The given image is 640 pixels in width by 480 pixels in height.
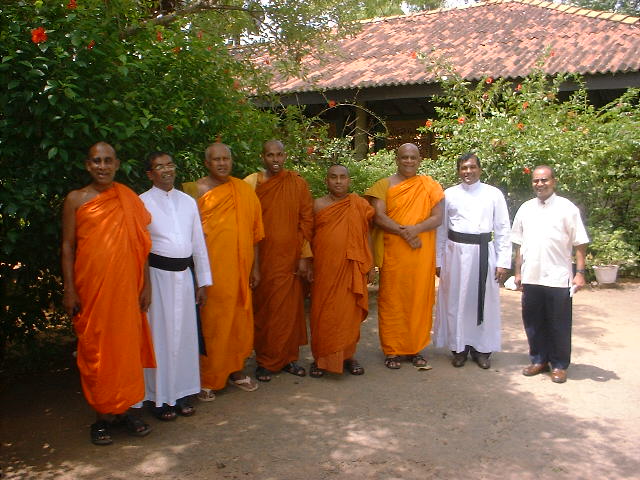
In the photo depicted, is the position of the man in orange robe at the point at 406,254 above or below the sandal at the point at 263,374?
above

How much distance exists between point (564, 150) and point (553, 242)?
4.40 metres

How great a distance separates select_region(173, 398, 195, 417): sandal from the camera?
3.94 m

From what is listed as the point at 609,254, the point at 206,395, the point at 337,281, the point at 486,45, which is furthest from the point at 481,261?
the point at 486,45

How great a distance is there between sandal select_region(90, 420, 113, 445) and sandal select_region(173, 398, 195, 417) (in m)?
0.53

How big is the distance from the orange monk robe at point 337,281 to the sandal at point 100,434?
5.57ft

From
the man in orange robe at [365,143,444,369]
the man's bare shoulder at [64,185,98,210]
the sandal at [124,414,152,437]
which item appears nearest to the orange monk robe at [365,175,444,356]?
the man in orange robe at [365,143,444,369]

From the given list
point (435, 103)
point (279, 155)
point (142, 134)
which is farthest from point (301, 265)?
point (435, 103)

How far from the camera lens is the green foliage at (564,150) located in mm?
8344

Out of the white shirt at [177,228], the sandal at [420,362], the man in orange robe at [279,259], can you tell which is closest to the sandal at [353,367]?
the man in orange robe at [279,259]

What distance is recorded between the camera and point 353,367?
4777 mm

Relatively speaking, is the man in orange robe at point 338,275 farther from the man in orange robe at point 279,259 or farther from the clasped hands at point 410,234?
the clasped hands at point 410,234

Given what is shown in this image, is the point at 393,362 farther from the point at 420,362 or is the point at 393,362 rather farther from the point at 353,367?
the point at 353,367

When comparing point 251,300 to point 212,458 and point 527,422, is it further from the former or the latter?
point 527,422

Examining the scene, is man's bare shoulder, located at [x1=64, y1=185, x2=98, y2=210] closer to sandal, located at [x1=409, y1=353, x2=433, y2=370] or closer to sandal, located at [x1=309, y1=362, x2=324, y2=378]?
sandal, located at [x1=309, y1=362, x2=324, y2=378]
